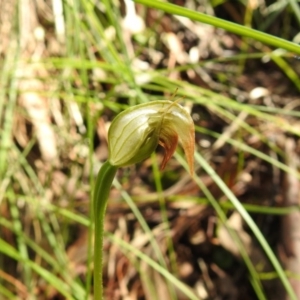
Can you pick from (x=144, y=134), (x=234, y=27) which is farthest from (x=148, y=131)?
(x=234, y=27)

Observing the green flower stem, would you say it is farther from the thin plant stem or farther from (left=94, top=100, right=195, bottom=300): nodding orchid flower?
the thin plant stem

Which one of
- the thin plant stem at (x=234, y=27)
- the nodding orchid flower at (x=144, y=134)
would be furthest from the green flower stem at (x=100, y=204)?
the thin plant stem at (x=234, y=27)

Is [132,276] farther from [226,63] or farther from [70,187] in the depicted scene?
[226,63]

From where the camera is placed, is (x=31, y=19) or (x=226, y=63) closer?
(x=31, y=19)

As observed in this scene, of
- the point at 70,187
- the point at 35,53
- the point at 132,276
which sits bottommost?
the point at 132,276

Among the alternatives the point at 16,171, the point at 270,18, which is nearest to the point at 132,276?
the point at 16,171

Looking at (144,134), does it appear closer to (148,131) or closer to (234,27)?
(148,131)

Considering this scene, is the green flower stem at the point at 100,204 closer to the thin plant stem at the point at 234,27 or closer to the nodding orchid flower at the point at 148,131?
the nodding orchid flower at the point at 148,131
